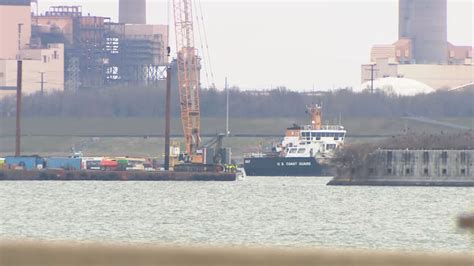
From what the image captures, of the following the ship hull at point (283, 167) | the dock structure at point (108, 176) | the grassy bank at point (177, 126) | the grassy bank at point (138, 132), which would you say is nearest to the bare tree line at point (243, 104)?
the grassy bank at point (177, 126)

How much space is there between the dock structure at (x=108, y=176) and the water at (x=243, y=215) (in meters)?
16.0

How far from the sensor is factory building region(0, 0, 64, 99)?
190m

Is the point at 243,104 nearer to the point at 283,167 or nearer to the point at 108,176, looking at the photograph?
the point at 283,167

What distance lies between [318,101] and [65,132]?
3571 centimetres

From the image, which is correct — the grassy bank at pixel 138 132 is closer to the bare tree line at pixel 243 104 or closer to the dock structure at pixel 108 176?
the bare tree line at pixel 243 104

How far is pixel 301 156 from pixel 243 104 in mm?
64513

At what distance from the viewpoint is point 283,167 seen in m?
125

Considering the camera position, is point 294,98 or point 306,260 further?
point 294,98

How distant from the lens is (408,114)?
180375 mm

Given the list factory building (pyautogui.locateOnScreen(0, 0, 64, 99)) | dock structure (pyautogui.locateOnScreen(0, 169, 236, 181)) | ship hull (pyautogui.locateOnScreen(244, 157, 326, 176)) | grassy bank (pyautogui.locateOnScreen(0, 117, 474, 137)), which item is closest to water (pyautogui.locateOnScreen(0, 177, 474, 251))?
dock structure (pyautogui.locateOnScreen(0, 169, 236, 181))

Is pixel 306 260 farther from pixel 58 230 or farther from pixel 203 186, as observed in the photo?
pixel 203 186

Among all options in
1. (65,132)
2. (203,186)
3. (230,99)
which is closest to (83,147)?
(65,132)

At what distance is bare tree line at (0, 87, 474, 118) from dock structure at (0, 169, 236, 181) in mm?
75513

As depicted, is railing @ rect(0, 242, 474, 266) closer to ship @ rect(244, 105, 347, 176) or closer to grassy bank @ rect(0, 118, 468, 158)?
ship @ rect(244, 105, 347, 176)
